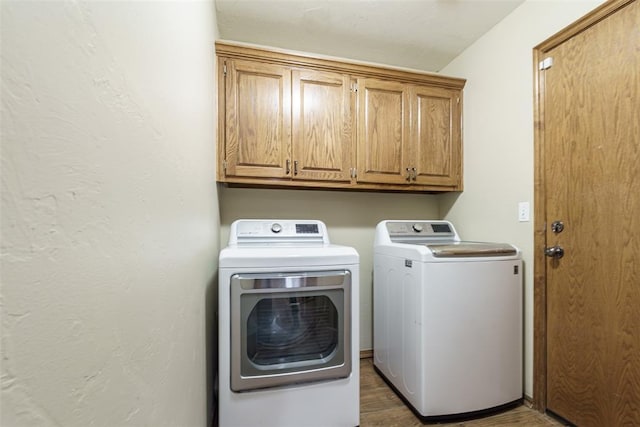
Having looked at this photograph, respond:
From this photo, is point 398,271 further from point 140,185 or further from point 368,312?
point 140,185

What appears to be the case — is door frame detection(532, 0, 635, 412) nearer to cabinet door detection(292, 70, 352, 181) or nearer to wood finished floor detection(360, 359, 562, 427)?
wood finished floor detection(360, 359, 562, 427)

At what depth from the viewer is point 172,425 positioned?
71 centimetres

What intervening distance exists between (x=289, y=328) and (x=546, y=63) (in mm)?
2058

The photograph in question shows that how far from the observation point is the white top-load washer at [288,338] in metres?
1.30

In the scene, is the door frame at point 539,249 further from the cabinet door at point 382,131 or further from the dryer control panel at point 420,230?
the cabinet door at point 382,131

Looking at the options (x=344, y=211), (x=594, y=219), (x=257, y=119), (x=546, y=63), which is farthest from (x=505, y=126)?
(x=257, y=119)

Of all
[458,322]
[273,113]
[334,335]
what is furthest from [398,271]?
[273,113]

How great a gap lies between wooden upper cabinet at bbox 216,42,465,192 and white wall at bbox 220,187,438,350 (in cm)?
30

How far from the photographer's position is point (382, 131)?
2.06 m

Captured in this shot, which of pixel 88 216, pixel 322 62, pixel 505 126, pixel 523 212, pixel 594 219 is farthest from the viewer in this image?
pixel 322 62

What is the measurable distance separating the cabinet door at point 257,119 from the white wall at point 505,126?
4.58 ft

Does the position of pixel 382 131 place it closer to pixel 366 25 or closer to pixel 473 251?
pixel 366 25

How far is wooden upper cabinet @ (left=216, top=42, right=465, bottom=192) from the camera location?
6.00 ft

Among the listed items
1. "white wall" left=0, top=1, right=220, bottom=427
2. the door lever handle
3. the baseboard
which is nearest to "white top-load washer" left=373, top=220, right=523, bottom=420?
the door lever handle
